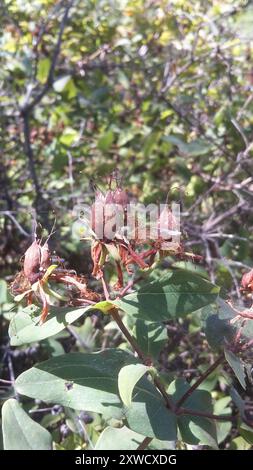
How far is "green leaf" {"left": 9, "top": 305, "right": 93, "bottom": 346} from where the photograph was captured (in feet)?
2.94

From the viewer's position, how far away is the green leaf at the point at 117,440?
1.02 meters

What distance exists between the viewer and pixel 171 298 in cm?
91

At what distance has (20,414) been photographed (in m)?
1.01

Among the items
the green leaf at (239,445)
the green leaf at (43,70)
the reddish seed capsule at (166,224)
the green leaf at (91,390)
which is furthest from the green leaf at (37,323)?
the green leaf at (43,70)

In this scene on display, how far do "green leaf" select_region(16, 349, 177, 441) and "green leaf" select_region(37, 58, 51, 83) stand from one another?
1.93 meters

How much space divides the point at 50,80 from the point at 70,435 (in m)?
1.54

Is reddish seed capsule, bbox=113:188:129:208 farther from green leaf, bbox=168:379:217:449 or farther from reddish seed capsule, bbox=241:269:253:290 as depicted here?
green leaf, bbox=168:379:217:449

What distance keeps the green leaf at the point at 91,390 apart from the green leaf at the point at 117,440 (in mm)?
101

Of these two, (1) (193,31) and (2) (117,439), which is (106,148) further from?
(2) (117,439)

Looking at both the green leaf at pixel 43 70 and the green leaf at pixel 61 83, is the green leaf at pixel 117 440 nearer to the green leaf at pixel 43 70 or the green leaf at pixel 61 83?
the green leaf at pixel 61 83

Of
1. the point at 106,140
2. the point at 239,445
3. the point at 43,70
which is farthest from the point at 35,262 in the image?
the point at 43,70

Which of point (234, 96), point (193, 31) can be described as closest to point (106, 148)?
point (234, 96)

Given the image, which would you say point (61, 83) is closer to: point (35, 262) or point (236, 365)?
point (35, 262)

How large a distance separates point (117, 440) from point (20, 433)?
19 centimetres
